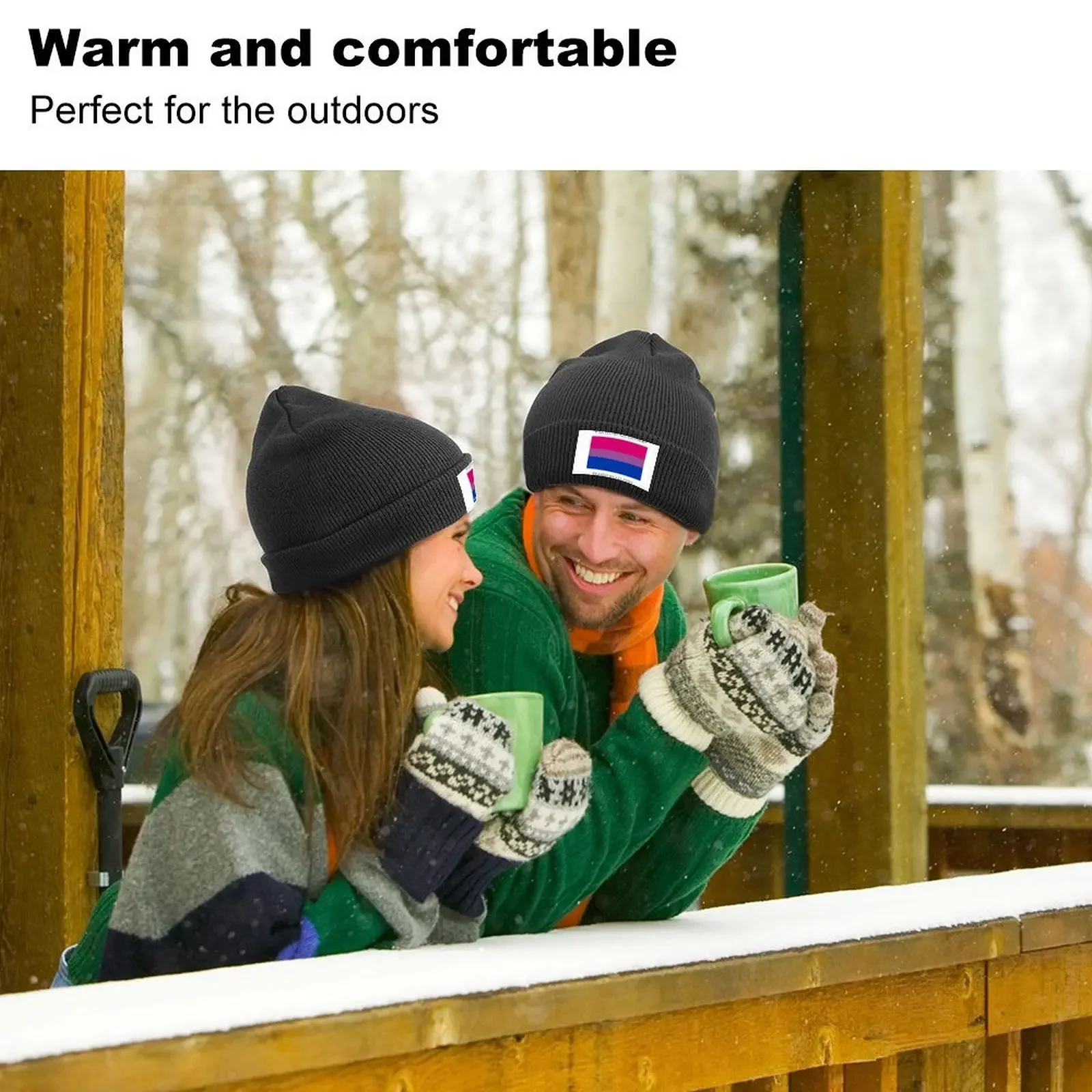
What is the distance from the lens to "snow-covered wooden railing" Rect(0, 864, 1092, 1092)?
1385 mm

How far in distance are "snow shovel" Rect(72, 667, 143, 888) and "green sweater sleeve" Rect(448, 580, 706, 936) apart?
0.86m

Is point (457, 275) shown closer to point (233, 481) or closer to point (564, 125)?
point (233, 481)

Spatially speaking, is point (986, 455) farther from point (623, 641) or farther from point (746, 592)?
point (746, 592)

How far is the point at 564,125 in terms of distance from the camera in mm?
3344

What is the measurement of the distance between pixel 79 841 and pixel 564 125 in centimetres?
157

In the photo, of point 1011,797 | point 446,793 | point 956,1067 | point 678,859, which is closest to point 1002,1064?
point 956,1067

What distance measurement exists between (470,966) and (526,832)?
0.94 feet

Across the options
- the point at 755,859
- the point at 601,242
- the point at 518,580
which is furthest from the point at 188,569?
the point at 518,580

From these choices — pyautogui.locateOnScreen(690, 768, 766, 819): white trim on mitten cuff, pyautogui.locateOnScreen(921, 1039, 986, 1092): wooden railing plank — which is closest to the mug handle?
A: pyautogui.locateOnScreen(690, 768, 766, 819): white trim on mitten cuff

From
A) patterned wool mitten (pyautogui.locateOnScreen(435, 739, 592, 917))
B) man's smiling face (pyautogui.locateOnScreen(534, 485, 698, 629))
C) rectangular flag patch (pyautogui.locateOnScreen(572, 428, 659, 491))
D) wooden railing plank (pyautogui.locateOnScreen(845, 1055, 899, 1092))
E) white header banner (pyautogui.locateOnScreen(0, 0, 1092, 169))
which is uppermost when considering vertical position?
white header banner (pyautogui.locateOnScreen(0, 0, 1092, 169))

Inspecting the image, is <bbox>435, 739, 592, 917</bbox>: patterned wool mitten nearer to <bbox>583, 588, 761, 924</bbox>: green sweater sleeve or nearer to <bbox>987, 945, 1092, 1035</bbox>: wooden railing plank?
<bbox>583, 588, 761, 924</bbox>: green sweater sleeve

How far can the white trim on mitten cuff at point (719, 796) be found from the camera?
7.13ft

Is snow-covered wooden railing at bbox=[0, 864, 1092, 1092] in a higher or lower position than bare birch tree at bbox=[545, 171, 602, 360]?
lower

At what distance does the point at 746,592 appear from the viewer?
2.04 m
